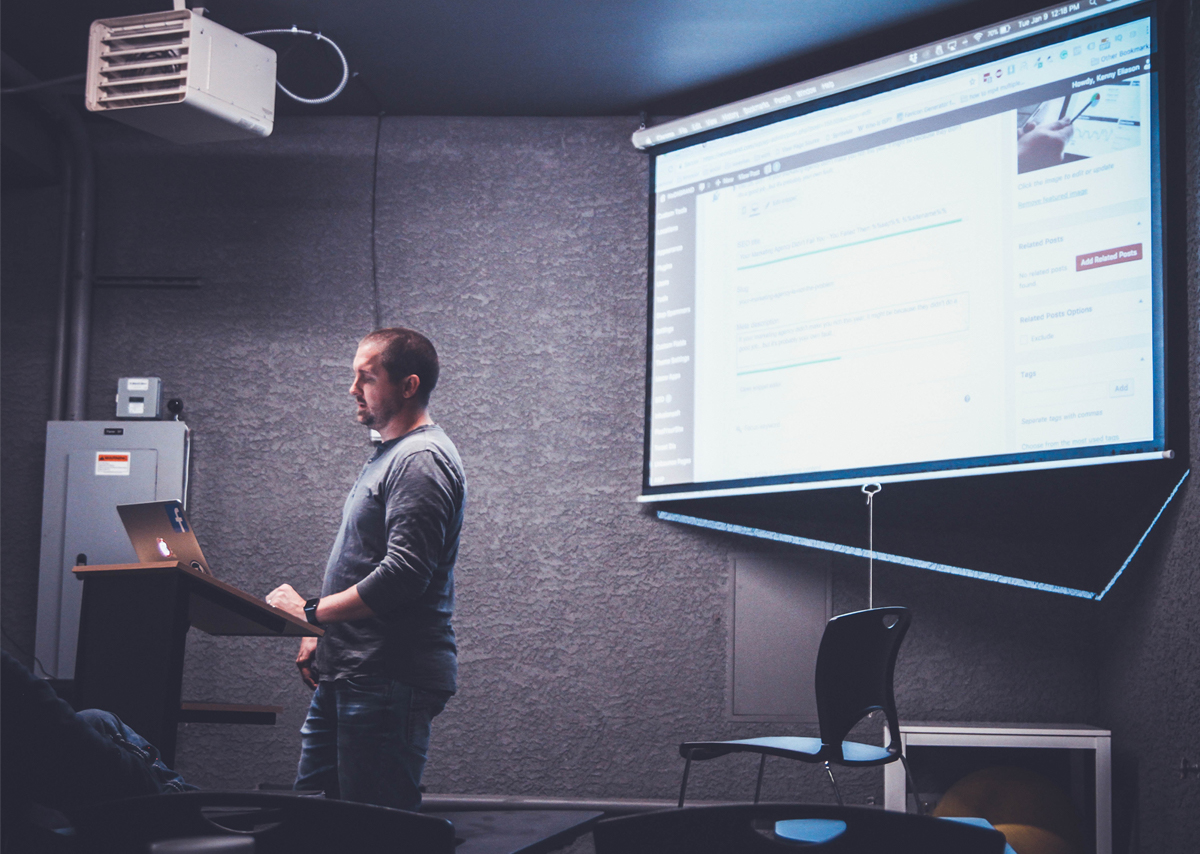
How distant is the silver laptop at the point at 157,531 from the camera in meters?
2.08

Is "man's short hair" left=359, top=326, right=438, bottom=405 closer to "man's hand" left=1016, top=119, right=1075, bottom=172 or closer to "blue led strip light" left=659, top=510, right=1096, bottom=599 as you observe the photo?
"blue led strip light" left=659, top=510, right=1096, bottom=599

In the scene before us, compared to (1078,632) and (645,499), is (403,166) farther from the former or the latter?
(1078,632)

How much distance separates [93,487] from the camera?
12.0 feet

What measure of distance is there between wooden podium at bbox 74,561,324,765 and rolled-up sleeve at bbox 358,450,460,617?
0.61 feet

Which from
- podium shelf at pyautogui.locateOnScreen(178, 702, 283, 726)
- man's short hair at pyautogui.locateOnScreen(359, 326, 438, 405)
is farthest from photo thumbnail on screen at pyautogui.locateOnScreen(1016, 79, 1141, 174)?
podium shelf at pyautogui.locateOnScreen(178, 702, 283, 726)

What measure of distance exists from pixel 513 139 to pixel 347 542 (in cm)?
227

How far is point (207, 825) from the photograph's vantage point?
33.3 inches

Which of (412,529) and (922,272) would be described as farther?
(922,272)

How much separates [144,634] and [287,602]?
0.28 m

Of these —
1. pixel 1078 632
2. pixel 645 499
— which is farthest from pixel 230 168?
pixel 1078 632

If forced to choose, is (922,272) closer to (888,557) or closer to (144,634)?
(888,557)

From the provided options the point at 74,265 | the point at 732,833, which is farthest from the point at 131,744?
the point at 74,265

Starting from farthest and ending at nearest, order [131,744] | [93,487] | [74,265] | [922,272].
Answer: [74,265] < [93,487] < [922,272] < [131,744]

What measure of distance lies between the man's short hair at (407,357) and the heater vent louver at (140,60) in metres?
1.27
